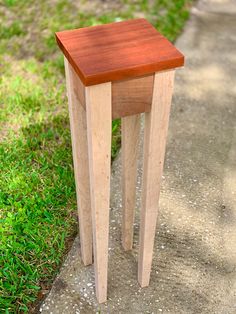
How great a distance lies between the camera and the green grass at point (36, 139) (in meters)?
2.30

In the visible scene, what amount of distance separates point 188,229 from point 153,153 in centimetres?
94

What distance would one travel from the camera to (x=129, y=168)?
207 centimetres

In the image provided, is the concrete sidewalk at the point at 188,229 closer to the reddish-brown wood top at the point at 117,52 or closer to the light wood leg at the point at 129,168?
the light wood leg at the point at 129,168

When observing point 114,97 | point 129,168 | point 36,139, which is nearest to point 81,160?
point 129,168

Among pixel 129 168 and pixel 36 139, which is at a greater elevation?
pixel 129 168

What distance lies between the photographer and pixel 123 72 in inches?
57.8

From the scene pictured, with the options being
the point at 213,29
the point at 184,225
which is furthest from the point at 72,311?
the point at 213,29

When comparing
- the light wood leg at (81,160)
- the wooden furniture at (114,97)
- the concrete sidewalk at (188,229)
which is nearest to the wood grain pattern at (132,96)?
the wooden furniture at (114,97)

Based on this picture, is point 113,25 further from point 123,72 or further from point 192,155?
point 192,155

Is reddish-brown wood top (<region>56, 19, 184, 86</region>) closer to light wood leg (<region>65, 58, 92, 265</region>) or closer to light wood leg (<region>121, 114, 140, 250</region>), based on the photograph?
light wood leg (<region>65, 58, 92, 265</region>)

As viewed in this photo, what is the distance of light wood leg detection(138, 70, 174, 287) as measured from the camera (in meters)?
1.58

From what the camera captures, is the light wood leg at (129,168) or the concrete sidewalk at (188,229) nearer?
the light wood leg at (129,168)

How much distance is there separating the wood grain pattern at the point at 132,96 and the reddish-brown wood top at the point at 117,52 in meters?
0.05

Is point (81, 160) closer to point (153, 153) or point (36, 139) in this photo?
point (153, 153)
